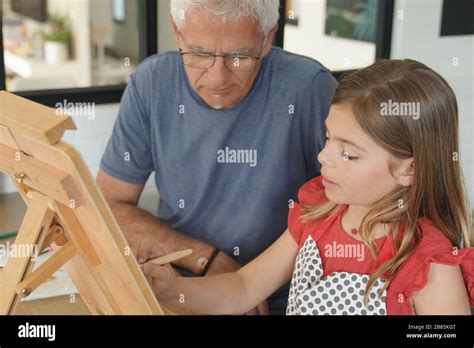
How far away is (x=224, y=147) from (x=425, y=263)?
551 millimetres

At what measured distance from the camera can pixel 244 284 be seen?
3.93 feet

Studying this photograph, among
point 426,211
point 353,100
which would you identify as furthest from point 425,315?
point 353,100

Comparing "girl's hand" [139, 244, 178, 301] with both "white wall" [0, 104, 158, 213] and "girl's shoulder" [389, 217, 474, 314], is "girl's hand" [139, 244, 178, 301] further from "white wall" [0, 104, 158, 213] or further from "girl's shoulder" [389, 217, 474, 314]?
"white wall" [0, 104, 158, 213]

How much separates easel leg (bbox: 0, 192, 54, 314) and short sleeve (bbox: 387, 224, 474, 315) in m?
0.50

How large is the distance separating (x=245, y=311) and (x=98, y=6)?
15.3 ft

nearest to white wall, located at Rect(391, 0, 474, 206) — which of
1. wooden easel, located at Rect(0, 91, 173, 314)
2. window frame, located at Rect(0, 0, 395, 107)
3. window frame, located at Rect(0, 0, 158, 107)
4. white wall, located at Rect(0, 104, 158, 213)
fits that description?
window frame, located at Rect(0, 0, 395, 107)

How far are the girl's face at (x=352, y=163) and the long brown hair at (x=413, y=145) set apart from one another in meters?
0.01

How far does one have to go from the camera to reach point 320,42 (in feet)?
14.7

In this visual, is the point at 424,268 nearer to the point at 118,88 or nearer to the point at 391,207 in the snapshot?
the point at 391,207

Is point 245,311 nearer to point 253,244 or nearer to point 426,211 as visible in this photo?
point 253,244

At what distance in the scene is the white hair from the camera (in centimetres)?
123

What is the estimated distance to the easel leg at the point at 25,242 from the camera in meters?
0.83

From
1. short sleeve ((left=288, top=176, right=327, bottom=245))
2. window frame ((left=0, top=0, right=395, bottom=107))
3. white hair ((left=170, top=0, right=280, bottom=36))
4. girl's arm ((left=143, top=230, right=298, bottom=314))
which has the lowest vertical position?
girl's arm ((left=143, top=230, right=298, bottom=314))
